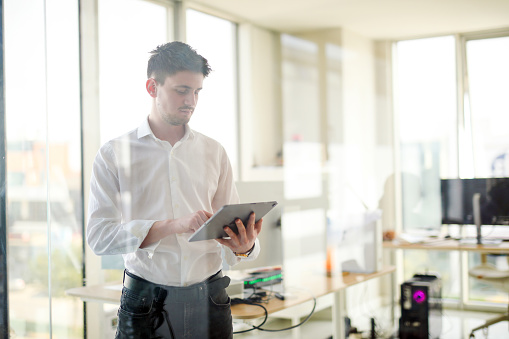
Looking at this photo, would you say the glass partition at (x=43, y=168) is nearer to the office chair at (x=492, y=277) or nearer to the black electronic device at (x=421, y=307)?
the black electronic device at (x=421, y=307)

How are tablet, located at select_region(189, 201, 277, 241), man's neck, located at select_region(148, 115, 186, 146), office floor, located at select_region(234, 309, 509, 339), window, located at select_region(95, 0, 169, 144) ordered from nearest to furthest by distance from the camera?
tablet, located at select_region(189, 201, 277, 241), man's neck, located at select_region(148, 115, 186, 146), window, located at select_region(95, 0, 169, 144), office floor, located at select_region(234, 309, 509, 339)

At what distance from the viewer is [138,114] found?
209 centimetres

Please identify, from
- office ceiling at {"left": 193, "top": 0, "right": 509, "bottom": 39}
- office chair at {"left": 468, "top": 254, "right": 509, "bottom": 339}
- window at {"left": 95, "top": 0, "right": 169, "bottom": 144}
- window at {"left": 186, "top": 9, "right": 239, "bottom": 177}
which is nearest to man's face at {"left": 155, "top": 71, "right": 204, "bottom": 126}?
window at {"left": 186, "top": 9, "right": 239, "bottom": 177}

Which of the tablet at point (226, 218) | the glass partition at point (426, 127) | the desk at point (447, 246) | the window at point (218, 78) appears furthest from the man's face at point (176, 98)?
the desk at point (447, 246)

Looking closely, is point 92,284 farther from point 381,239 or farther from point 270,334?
point 381,239

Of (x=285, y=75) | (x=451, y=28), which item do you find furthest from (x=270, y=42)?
(x=451, y=28)

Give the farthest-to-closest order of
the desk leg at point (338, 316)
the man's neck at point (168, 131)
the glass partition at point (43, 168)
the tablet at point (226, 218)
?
the desk leg at point (338, 316)
the glass partition at point (43, 168)
the man's neck at point (168, 131)
the tablet at point (226, 218)

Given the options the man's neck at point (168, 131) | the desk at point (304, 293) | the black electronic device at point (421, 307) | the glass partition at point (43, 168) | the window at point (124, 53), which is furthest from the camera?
the black electronic device at point (421, 307)

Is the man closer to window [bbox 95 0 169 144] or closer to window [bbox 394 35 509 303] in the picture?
window [bbox 95 0 169 144]

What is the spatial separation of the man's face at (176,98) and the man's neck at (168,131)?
0.02m

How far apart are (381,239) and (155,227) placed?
1454 millimetres

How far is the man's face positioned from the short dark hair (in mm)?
27

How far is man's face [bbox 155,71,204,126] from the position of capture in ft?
6.15

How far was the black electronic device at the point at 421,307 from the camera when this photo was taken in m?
2.91
